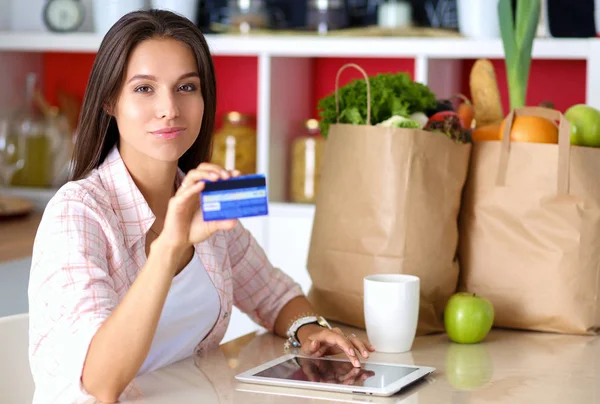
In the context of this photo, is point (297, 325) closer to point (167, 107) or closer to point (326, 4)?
point (167, 107)

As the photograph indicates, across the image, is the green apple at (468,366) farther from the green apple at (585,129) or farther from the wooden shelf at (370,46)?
the wooden shelf at (370,46)

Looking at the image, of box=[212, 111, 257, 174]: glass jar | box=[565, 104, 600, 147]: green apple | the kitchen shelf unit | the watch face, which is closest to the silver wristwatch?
box=[565, 104, 600, 147]: green apple

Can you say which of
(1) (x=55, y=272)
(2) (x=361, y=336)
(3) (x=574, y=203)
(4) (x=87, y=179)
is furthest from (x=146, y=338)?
(3) (x=574, y=203)

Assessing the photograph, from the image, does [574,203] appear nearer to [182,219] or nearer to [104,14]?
[182,219]

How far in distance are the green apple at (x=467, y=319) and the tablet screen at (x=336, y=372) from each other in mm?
212

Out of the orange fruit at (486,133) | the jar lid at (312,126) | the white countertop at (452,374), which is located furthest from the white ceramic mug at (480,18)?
the white countertop at (452,374)

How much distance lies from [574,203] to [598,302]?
17cm

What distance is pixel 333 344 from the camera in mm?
1420

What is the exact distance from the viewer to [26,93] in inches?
124

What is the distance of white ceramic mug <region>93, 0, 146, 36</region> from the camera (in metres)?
2.77

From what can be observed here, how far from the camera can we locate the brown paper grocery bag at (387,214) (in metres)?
1.54

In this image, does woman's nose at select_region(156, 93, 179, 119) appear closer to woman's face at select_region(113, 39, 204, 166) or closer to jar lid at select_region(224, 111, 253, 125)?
woman's face at select_region(113, 39, 204, 166)

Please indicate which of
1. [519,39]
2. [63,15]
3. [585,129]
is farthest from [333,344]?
[63,15]

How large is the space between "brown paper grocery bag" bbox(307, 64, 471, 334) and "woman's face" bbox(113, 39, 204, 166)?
0.89ft
